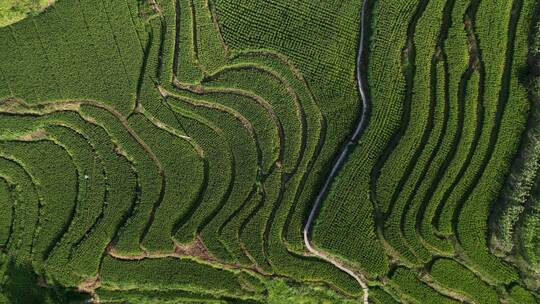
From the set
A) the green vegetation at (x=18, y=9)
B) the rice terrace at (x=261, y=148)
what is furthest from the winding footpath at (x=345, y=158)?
the green vegetation at (x=18, y=9)

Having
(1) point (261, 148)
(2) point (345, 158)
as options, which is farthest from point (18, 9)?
(2) point (345, 158)

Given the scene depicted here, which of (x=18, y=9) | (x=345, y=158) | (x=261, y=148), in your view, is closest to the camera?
(x=18, y=9)

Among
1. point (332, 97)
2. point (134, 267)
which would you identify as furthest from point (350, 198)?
point (134, 267)

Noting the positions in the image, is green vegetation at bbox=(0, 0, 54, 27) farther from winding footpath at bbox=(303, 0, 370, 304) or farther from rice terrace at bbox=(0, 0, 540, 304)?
winding footpath at bbox=(303, 0, 370, 304)

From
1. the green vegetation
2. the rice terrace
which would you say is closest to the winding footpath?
the rice terrace

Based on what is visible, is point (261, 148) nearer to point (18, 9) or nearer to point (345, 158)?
point (345, 158)

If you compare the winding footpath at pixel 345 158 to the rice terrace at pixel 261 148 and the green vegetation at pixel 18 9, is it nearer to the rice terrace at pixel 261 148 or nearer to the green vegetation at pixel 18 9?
the rice terrace at pixel 261 148
